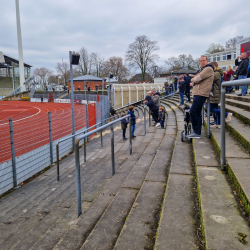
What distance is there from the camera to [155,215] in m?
2.62

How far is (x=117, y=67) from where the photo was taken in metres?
67.2

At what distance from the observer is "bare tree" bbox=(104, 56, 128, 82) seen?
66.4 metres

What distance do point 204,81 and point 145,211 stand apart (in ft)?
10.1

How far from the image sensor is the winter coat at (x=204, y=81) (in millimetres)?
4609

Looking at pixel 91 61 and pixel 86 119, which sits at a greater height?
pixel 91 61

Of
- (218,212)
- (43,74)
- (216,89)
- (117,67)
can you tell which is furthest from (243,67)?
(43,74)

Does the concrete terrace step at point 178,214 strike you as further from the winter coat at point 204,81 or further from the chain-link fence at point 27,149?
the chain-link fence at point 27,149

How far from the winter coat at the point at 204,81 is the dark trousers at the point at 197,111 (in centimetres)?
13

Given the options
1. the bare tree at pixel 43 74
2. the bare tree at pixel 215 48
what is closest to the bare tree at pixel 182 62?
the bare tree at pixel 215 48

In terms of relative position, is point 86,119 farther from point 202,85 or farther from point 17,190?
point 202,85

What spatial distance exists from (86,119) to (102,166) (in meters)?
5.32

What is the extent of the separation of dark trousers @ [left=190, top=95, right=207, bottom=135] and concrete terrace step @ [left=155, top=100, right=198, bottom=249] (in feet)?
4.61

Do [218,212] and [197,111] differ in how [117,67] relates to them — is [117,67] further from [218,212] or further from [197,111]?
[218,212]

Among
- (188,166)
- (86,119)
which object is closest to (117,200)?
(188,166)
